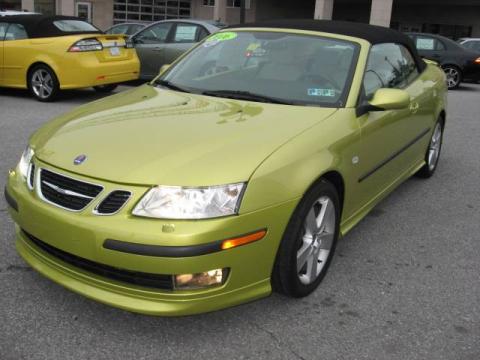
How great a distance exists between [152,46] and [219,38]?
7.21 metres

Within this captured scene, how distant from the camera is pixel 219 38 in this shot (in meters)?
4.40

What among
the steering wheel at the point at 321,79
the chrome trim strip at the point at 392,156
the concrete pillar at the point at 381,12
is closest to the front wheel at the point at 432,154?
the chrome trim strip at the point at 392,156

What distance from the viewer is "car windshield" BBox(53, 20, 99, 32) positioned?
934 centimetres

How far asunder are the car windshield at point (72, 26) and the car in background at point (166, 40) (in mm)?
1670

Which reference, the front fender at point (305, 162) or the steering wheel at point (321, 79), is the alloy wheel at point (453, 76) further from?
the front fender at point (305, 162)

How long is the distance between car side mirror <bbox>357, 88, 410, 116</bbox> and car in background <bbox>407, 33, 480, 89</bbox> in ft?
39.9

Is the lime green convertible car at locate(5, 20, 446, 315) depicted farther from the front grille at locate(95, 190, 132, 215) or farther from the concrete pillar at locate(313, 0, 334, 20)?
the concrete pillar at locate(313, 0, 334, 20)

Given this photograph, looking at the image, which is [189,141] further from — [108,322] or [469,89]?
[469,89]

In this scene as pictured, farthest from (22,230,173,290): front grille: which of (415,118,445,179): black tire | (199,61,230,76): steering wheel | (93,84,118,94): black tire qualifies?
(93,84,118,94): black tire

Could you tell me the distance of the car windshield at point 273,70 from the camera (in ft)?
11.9

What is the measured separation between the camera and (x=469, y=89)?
14984mm

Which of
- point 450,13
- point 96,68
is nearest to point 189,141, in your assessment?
point 96,68

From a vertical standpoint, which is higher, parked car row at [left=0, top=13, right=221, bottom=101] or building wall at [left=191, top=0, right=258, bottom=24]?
building wall at [left=191, top=0, right=258, bottom=24]

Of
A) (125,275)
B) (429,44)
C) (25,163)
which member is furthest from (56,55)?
(429,44)
